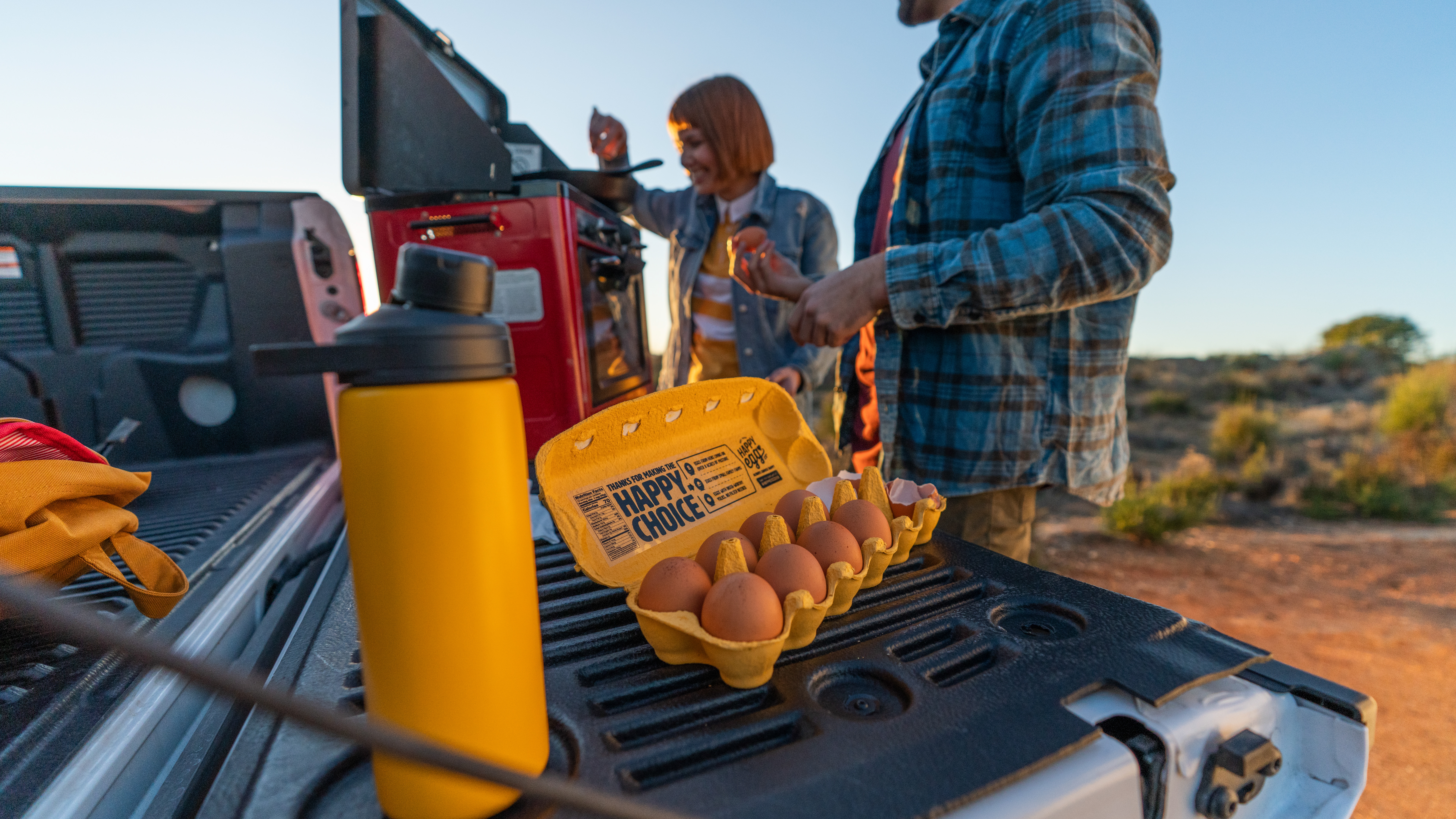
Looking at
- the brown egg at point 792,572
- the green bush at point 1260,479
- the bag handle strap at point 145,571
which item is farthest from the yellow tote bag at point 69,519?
the green bush at point 1260,479

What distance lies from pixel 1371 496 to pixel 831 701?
28.1 feet

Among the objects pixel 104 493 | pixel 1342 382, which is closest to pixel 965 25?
pixel 104 493

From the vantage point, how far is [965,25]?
1561 millimetres

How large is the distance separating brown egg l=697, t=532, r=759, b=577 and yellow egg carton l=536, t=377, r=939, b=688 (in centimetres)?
2

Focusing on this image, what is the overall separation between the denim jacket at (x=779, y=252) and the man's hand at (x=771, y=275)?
0.92m

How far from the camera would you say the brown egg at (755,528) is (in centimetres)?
80

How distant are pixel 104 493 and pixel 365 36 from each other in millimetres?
1360

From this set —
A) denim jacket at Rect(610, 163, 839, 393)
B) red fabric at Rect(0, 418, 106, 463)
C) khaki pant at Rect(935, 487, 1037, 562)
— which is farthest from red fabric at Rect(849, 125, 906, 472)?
red fabric at Rect(0, 418, 106, 463)

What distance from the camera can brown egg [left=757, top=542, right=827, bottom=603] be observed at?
0.66 metres

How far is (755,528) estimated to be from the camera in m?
0.81

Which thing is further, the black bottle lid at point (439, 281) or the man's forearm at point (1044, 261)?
the man's forearm at point (1044, 261)

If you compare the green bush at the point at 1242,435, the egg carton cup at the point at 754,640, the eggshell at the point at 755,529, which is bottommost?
the green bush at the point at 1242,435

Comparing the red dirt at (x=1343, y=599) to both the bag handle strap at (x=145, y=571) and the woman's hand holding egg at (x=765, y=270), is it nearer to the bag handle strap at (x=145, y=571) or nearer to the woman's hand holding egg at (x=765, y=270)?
the woman's hand holding egg at (x=765, y=270)

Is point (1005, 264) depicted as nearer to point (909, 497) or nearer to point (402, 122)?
point (909, 497)
